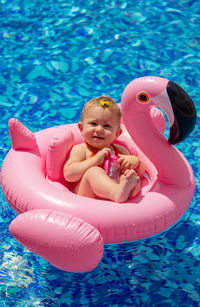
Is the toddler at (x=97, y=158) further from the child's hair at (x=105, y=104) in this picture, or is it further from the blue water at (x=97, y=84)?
the blue water at (x=97, y=84)

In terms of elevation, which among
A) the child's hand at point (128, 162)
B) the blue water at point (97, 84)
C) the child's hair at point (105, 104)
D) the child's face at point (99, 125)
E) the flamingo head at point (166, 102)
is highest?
the flamingo head at point (166, 102)

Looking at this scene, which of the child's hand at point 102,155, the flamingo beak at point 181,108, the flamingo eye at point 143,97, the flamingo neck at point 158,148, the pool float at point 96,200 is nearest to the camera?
the pool float at point 96,200

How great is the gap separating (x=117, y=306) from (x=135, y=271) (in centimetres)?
30

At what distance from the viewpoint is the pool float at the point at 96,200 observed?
8.49 ft

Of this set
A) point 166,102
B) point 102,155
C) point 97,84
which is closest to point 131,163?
point 102,155

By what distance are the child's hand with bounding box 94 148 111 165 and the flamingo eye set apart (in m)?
0.42

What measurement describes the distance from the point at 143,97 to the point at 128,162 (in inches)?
19.7

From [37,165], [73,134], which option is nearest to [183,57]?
[73,134]

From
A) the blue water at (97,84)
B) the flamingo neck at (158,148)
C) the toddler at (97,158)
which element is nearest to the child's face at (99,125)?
the toddler at (97,158)

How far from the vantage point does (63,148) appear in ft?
10.6

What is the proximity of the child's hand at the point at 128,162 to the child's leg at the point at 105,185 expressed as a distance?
11 cm

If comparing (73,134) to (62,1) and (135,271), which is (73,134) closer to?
(135,271)

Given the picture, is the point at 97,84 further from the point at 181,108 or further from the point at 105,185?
the point at 181,108

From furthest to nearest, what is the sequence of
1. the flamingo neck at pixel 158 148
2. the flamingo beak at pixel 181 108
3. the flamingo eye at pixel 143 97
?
the flamingo neck at pixel 158 148 → the flamingo eye at pixel 143 97 → the flamingo beak at pixel 181 108
